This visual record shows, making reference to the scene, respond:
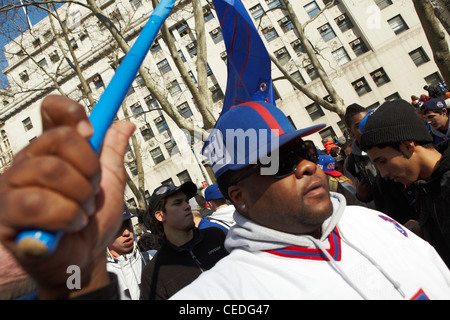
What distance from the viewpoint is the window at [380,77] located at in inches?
983

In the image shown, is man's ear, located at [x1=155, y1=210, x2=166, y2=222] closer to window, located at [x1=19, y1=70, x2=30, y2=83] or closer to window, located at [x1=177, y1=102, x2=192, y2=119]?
window, located at [x1=177, y1=102, x2=192, y2=119]

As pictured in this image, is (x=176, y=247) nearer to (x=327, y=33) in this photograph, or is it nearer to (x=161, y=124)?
(x=161, y=124)

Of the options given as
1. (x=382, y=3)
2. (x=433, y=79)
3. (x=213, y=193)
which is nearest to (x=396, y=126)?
(x=213, y=193)

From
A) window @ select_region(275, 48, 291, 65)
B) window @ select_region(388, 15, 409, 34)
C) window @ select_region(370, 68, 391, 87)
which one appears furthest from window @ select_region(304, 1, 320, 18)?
window @ select_region(370, 68, 391, 87)

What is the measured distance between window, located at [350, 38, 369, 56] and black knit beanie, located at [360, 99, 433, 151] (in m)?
26.6

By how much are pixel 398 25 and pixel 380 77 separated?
14.2 feet

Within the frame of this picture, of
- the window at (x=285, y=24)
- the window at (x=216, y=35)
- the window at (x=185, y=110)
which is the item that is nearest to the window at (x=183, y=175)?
the window at (x=185, y=110)

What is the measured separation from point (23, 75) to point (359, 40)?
31.1 meters

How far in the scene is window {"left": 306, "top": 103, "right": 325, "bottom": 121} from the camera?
1027 inches

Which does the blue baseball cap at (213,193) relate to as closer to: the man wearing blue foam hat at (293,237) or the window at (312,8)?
the man wearing blue foam hat at (293,237)

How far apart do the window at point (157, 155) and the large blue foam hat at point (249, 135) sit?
93.6 feet

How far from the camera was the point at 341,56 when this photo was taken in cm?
2575
